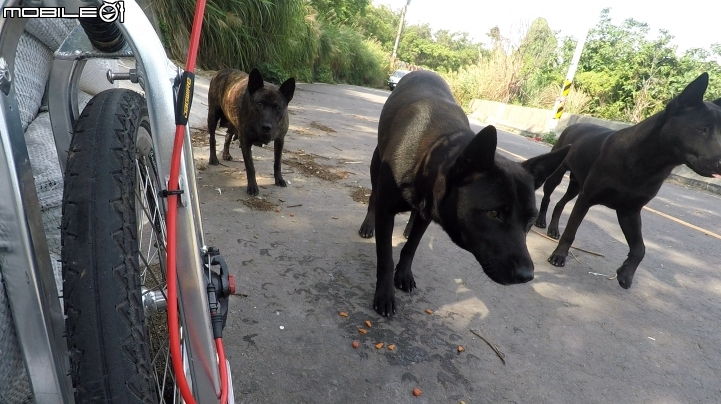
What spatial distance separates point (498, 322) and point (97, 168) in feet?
7.80

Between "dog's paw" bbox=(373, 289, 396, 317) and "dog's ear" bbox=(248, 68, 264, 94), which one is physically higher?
"dog's ear" bbox=(248, 68, 264, 94)

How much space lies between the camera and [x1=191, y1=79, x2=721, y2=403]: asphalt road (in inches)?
76.1

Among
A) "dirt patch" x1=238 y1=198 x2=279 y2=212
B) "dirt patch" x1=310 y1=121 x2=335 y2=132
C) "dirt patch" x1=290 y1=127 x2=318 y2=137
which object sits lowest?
"dirt patch" x1=238 y1=198 x2=279 y2=212

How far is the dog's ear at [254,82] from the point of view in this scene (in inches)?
165

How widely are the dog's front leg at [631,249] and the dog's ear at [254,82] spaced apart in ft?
Answer: 12.0

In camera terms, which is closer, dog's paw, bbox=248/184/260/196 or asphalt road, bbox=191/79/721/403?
asphalt road, bbox=191/79/721/403

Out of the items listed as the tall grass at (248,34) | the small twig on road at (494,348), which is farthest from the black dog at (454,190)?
the tall grass at (248,34)

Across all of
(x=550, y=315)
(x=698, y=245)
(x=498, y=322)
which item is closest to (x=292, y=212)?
(x=498, y=322)

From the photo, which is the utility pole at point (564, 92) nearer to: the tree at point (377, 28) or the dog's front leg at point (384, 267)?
the dog's front leg at point (384, 267)

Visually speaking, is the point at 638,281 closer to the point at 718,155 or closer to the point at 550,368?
the point at 718,155

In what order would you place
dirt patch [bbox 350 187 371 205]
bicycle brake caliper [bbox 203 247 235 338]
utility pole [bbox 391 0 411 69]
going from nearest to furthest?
bicycle brake caliper [bbox 203 247 235 338], dirt patch [bbox 350 187 371 205], utility pole [bbox 391 0 411 69]

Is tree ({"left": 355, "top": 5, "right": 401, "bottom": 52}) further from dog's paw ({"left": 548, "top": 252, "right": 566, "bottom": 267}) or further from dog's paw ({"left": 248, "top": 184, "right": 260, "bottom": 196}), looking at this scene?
dog's paw ({"left": 548, "top": 252, "right": 566, "bottom": 267})

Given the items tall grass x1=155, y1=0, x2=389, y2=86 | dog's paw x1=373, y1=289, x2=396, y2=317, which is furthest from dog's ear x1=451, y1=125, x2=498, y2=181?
tall grass x1=155, y1=0, x2=389, y2=86

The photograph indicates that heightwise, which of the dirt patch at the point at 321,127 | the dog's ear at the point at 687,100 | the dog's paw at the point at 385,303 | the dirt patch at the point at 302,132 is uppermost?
the dog's ear at the point at 687,100
